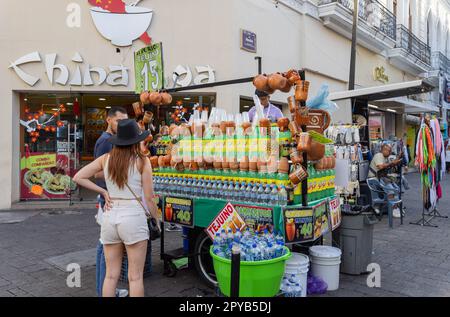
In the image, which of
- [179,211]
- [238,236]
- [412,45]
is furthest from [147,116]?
[412,45]

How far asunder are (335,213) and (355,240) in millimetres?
549

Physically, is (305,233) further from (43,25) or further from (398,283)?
(43,25)

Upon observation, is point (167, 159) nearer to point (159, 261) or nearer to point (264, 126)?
point (264, 126)

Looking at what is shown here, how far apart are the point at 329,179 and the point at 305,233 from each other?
1.04 metres

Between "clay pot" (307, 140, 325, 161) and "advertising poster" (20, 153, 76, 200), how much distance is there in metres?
7.86

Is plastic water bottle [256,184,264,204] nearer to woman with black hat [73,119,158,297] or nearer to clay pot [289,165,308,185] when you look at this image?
clay pot [289,165,308,185]

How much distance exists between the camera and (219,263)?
3455mm

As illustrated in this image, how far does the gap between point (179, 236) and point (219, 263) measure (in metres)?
3.61
